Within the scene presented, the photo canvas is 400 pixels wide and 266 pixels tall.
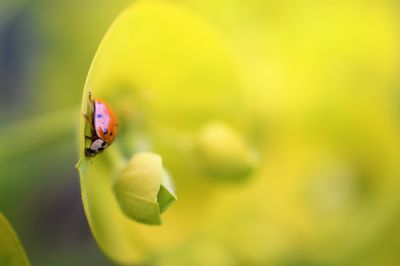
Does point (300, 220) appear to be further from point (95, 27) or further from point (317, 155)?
point (95, 27)

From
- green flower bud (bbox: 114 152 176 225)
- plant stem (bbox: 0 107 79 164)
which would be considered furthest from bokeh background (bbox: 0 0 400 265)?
green flower bud (bbox: 114 152 176 225)

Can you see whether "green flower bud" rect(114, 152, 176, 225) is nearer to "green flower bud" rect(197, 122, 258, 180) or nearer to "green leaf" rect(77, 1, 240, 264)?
"green leaf" rect(77, 1, 240, 264)

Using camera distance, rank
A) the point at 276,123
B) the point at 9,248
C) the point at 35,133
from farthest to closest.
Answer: the point at 276,123 < the point at 35,133 < the point at 9,248

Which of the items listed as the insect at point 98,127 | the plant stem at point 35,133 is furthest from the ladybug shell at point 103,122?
the plant stem at point 35,133

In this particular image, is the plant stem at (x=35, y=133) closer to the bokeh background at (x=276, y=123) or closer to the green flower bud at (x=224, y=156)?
the bokeh background at (x=276, y=123)

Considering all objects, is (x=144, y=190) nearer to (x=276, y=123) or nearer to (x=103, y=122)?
(x=103, y=122)

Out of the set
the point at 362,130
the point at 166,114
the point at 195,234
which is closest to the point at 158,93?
the point at 166,114

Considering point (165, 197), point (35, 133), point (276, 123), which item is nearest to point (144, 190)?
point (165, 197)
